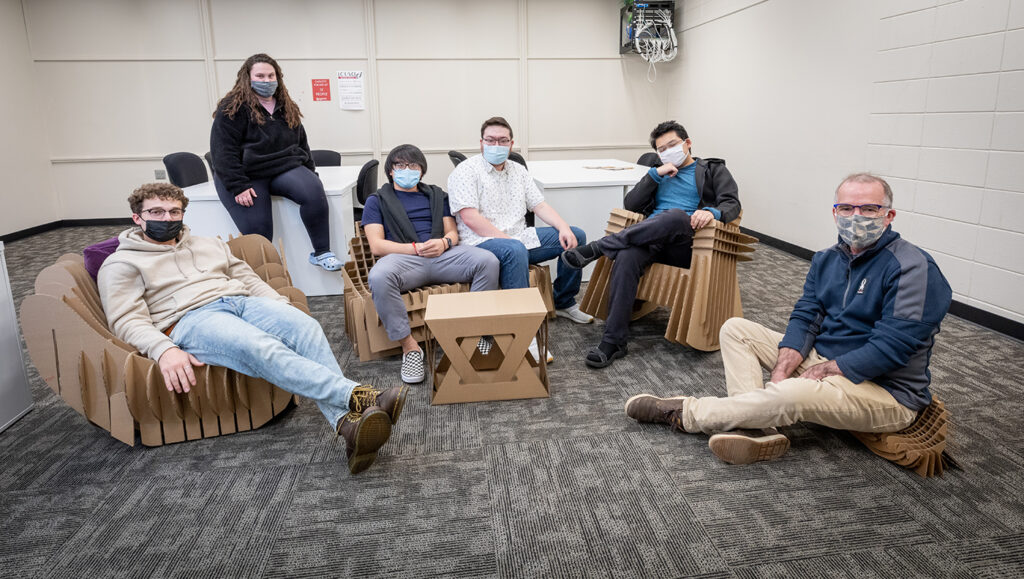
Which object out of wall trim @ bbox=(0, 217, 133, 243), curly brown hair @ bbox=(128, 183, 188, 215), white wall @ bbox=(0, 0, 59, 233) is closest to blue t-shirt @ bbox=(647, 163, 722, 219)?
curly brown hair @ bbox=(128, 183, 188, 215)

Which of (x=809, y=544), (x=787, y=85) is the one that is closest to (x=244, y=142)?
(x=809, y=544)

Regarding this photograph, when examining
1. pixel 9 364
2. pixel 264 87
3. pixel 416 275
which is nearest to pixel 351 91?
pixel 264 87

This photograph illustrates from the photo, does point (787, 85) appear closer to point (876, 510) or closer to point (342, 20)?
point (876, 510)

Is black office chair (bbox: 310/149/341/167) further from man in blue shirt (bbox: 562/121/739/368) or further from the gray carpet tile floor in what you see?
the gray carpet tile floor

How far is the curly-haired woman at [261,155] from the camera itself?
141 inches

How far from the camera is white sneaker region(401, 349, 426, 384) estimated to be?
278cm

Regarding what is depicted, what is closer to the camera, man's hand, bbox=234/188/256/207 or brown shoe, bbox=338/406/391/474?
brown shoe, bbox=338/406/391/474

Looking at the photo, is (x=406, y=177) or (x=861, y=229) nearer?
(x=861, y=229)

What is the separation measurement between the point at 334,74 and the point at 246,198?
3593 mm

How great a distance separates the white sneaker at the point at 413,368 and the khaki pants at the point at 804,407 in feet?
3.88

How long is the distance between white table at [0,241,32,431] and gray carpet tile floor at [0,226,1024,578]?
63 mm

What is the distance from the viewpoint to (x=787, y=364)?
7.10ft

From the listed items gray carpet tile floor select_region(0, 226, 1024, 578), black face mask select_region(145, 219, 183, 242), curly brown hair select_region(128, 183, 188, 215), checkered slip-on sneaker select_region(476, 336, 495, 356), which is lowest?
gray carpet tile floor select_region(0, 226, 1024, 578)

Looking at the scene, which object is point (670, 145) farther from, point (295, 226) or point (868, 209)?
point (295, 226)
